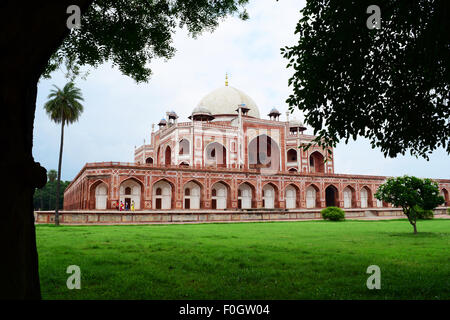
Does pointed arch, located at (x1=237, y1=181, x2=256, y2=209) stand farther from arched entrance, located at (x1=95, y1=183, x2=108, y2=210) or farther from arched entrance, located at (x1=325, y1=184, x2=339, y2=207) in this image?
arched entrance, located at (x1=95, y1=183, x2=108, y2=210)

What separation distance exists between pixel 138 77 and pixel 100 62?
3.36 ft

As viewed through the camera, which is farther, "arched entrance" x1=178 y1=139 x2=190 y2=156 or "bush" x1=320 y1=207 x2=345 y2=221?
"arched entrance" x1=178 y1=139 x2=190 y2=156

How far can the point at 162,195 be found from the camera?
113ft

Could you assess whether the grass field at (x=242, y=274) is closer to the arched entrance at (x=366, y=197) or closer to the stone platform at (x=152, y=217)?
the stone platform at (x=152, y=217)

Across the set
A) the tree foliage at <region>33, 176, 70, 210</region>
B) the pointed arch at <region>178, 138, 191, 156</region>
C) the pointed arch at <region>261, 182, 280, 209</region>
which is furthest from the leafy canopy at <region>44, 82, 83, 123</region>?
the tree foliage at <region>33, 176, 70, 210</region>

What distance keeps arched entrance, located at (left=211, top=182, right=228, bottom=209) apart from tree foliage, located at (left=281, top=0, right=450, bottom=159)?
98.7ft

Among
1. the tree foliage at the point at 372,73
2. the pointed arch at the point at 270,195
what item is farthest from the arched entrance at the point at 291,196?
the tree foliage at the point at 372,73

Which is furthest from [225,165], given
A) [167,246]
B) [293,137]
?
[167,246]

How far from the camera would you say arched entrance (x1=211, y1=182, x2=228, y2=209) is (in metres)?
36.6

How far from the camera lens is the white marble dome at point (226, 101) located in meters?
48.2

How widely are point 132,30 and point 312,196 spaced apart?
36.4 m

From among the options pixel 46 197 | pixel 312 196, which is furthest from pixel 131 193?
pixel 46 197

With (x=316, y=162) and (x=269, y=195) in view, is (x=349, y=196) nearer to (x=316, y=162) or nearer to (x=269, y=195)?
(x=316, y=162)

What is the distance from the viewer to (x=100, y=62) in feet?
27.4
